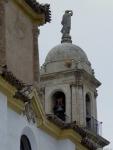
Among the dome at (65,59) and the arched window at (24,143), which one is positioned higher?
the dome at (65,59)

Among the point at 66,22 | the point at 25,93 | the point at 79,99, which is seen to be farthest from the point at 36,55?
the point at 66,22

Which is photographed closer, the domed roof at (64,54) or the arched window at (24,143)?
the arched window at (24,143)

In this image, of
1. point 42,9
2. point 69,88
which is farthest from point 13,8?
point 69,88

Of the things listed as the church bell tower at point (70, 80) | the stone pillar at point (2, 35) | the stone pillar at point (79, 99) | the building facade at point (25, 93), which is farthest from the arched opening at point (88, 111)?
the stone pillar at point (2, 35)

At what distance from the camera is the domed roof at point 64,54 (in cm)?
3356

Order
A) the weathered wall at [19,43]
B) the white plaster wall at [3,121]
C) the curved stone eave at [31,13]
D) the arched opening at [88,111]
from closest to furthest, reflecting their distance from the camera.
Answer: the white plaster wall at [3,121], the weathered wall at [19,43], the curved stone eave at [31,13], the arched opening at [88,111]

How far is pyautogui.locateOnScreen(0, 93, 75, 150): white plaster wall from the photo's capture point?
17.5 metres

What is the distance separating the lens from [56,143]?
2098 cm

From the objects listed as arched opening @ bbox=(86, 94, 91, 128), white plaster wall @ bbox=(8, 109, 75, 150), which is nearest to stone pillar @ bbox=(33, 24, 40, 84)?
white plaster wall @ bbox=(8, 109, 75, 150)

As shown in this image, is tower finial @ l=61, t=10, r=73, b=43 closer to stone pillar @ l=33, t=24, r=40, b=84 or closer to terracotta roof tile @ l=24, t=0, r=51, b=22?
terracotta roof tile @ l=24, t=0, r=51, b=22

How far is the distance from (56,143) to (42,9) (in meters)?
3.96

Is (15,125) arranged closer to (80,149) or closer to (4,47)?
(4,47)

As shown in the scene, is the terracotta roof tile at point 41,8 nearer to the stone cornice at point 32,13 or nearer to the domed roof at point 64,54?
the stone cornice at point 32,13

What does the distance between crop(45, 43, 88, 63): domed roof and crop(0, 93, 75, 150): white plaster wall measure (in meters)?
12.6
